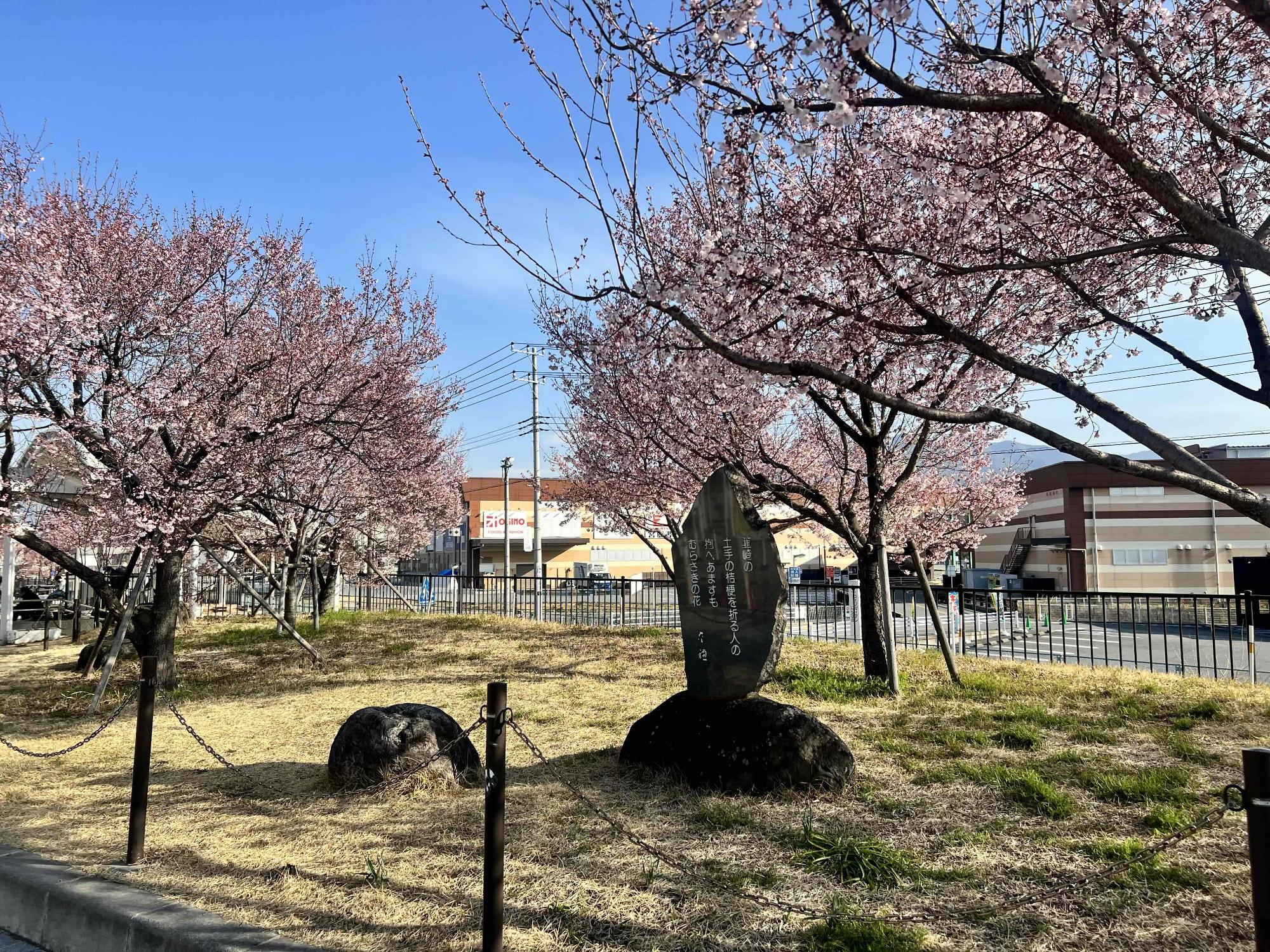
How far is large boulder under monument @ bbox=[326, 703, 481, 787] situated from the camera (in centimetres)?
584

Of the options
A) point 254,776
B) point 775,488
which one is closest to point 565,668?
point 775,488

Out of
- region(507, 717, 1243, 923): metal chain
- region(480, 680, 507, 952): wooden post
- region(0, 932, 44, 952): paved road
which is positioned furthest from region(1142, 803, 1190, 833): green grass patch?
region(0, 932, 44, 952): paved road

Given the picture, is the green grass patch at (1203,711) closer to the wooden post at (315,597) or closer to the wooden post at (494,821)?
the wooden post at (494,821)

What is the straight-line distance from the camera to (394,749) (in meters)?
5.90

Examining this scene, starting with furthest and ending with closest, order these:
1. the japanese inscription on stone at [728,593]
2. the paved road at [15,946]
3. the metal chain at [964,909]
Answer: the japanese inscription on stone at [728,593], the paved road at [15,946], the metal chain at [964,909]

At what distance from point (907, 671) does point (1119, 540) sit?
139 ft

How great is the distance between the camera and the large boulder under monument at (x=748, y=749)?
17.7 feet

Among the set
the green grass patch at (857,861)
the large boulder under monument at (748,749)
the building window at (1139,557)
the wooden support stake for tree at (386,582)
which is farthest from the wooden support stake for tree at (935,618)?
the building window at (1139,557)

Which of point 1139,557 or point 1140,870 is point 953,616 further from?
point 1139,557

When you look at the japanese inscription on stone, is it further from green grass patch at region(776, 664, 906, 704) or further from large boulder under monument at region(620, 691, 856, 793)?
green grass patch at region(776, 664, 906, 704)

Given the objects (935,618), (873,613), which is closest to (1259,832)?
(935,618)

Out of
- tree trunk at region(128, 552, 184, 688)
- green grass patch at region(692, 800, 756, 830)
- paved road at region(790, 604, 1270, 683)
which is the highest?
tree trunk at region(128, 552, 184, 688)

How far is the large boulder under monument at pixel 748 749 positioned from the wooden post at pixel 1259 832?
3126mm

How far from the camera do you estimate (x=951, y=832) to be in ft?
15.0
